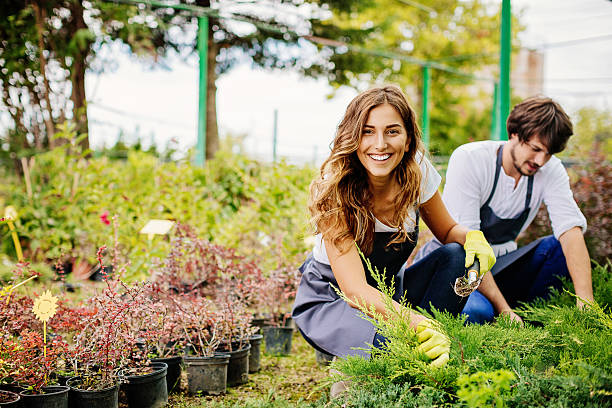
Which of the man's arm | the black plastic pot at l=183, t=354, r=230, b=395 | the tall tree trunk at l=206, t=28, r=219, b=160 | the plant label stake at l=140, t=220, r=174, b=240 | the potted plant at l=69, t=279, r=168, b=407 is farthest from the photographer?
the tall tree trunk at l=206, t=28, r=219, b=160

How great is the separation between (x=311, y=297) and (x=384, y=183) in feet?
1.81

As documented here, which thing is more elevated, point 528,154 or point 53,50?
point 53,50

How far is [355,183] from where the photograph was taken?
2.17 m

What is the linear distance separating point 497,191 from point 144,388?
189 centimetres

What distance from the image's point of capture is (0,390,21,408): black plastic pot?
69.1 inches

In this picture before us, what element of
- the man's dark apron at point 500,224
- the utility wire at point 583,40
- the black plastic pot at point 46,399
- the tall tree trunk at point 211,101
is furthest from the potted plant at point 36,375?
the utility wire at point 583,40

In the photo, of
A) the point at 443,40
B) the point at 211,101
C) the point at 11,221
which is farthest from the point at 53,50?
the point at 443,40

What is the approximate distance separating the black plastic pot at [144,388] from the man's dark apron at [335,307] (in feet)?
1.93

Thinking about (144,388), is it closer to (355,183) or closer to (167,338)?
(167,338)

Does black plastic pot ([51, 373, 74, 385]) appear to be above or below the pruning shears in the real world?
below

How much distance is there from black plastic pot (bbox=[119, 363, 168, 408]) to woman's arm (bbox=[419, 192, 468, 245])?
1265mm

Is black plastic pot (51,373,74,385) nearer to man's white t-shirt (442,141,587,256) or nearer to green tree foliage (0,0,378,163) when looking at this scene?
man's white t-shirt (442,141,587,256)

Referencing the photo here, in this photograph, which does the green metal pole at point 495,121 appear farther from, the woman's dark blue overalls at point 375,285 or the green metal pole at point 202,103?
the green metal pole at point 202,103

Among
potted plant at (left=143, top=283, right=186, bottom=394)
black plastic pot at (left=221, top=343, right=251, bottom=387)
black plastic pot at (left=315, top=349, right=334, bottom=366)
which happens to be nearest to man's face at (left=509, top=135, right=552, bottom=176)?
black plastic pot at (left=315, top=349, right=334, bottom=366)
